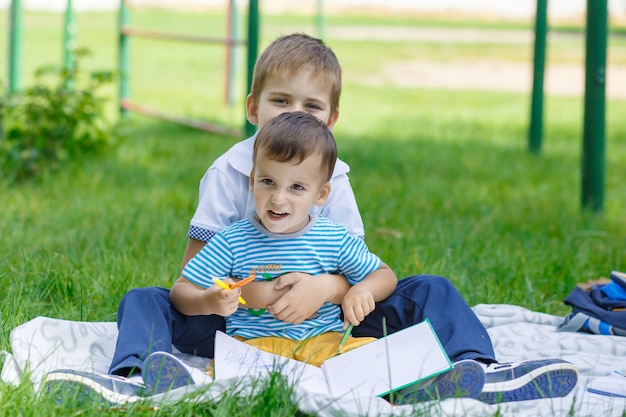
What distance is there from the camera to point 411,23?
88.8ft

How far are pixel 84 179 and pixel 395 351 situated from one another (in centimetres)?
302

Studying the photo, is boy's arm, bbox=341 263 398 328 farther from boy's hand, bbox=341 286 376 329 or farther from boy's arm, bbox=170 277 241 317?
boy's arm, bbox=170 277 241 317

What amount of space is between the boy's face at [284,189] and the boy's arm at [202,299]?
21cm

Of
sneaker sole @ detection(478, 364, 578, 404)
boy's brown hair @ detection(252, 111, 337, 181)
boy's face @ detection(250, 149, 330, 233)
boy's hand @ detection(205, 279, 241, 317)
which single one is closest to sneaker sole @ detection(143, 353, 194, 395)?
boy's hand @ detection(205, 279, 241, 317)

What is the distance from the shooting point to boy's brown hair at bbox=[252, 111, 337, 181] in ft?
7.57

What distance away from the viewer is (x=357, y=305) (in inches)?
94.0

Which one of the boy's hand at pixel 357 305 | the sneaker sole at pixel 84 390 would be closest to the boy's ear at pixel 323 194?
the boy's hand at pixel 357 305

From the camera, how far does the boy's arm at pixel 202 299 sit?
88.9 inches

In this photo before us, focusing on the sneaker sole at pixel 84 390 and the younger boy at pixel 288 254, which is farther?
the younger boy at pixel 288 254

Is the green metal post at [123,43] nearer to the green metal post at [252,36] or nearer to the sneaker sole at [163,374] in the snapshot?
the green metal post at [252,36]

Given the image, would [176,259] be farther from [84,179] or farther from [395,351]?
[84,179]

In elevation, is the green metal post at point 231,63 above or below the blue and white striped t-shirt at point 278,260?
above

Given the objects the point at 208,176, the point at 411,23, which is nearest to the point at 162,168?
the point at 208,176

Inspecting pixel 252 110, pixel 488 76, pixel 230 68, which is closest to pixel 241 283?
pixel 252 110
